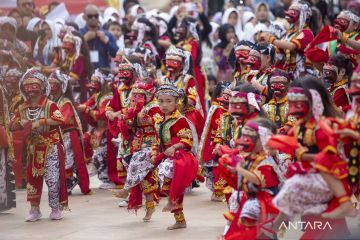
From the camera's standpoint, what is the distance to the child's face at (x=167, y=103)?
11.1 m

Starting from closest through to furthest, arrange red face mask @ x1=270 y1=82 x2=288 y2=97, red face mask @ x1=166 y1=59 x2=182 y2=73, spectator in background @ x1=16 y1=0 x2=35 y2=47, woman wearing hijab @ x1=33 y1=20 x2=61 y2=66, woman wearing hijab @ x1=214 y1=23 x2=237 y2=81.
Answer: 1. red face mask @ x1=270 y1=82 x2=288 y2=97
2. red face mask @ x1=166 y1=59 x2=182 y2=73
3. woman wearing hijab @ x1=33 y1=20 x2=61 y2=66
4. spectator in background @ x1=16 y1=0 x2=35 y2=47
5. woman wearing hijab @ x1=214 y1=23 x2=237 y2=81

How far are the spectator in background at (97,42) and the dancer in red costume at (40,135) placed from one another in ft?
18.6

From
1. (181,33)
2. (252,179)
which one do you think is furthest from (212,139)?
(252,179)

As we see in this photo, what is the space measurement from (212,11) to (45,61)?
236 inches

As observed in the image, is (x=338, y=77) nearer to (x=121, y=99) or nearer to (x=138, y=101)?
(x=138, y=101)

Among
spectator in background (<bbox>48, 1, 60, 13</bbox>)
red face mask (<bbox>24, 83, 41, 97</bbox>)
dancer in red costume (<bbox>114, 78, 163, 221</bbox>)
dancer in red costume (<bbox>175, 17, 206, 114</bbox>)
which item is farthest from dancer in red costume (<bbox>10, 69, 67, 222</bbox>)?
spectator in background (<bbox>48, 1, 60, 13</bbox>)

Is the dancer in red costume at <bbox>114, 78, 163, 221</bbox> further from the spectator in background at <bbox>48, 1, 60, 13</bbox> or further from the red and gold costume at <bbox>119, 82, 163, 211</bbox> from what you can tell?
the spectator in background at <bbox>48, 1, 60, 13</bbox>

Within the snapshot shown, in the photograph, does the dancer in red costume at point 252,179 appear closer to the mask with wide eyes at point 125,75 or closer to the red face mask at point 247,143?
the red face mask at point 247,143

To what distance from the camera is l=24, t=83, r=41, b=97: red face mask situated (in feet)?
38.9

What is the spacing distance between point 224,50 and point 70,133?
17.6 ft

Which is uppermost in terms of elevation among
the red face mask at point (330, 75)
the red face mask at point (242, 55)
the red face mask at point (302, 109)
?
the red face mask at point (242, 55)

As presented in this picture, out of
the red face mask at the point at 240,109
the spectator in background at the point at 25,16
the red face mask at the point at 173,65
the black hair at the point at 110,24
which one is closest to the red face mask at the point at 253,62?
the red face mask at the point at 173,65

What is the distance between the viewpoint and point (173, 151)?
11.0 m

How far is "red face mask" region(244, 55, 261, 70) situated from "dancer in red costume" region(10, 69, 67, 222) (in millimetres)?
2350
